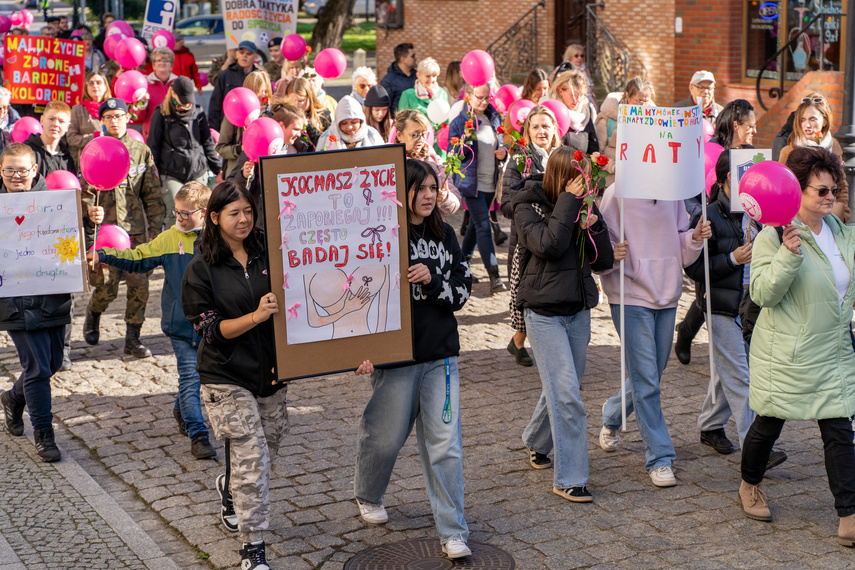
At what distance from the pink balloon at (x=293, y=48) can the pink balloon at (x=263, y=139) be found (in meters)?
5.62

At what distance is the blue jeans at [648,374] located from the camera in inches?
237

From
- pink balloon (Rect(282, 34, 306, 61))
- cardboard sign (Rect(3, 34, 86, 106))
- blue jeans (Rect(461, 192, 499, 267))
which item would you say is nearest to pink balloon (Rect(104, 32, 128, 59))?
cardboard sign (Rect(3, 34, 86, 106))

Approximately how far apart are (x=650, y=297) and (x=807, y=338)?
3.27 feet

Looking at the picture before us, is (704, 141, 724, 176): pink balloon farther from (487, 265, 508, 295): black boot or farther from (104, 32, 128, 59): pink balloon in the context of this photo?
(104, 32, 128, 59): pink balloon

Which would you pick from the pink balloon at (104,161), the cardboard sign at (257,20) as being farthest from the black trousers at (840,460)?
the cardboard sign at (257,20)

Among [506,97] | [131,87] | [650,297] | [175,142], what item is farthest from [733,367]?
[131,87]

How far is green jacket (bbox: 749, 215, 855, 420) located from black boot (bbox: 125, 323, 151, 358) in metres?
5.38

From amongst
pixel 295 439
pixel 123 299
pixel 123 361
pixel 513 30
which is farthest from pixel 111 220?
pixel 513 30

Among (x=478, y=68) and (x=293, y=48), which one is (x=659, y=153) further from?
(x=293, y=48)

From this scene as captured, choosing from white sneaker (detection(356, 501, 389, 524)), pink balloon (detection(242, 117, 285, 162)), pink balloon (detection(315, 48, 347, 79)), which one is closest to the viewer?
white sneaker (detection(356, 501, 389, 524))

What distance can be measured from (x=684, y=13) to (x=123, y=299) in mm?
11386

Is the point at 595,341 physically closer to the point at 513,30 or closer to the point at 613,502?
the point at 613,502

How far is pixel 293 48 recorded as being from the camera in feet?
44.5

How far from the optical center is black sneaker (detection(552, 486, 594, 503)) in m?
5.79
